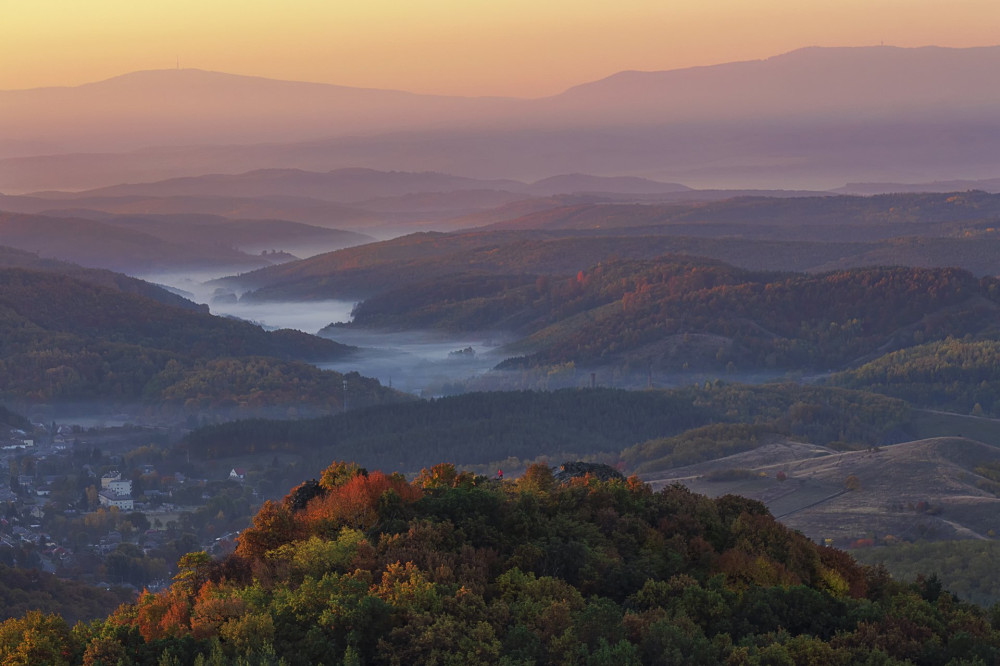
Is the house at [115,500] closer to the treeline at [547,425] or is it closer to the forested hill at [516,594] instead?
the treeline at [547,425]

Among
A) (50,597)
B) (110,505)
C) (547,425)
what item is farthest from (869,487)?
(547,425)

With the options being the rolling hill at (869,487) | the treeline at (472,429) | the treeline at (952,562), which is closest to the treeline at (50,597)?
the treeline at (952,562)

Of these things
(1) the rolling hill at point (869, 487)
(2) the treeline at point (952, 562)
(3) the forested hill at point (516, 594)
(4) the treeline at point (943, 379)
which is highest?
(3) the forested hill at point (516, 594)

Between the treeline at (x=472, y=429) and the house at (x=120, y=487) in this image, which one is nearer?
the house at (x=120, y=487)

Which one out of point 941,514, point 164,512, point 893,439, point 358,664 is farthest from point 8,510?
point 358,664

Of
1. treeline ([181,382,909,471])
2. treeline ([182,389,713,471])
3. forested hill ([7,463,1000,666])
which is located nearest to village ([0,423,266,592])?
treeline ([182,389,713,471])

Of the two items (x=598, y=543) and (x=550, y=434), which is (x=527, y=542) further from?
(x=550, y=434)

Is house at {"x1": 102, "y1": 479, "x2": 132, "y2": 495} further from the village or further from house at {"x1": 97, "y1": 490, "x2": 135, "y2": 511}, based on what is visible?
house at {"x1": 97, "y1": 490, "x2": 135, "y2": 511}
